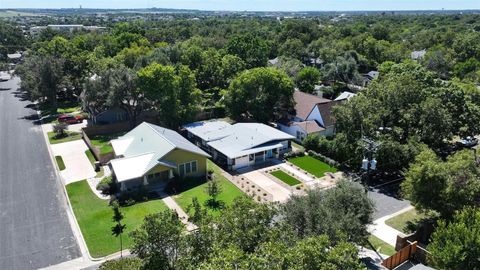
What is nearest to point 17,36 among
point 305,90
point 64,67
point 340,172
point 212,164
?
point 64,67

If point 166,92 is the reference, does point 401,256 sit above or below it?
below

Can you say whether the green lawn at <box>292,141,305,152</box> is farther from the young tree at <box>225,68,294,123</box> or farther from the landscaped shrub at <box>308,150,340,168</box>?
the young tree at <box>225,68,294,123</box>

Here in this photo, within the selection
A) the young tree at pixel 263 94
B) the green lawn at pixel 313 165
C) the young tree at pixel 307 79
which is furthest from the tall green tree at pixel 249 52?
the green lawn at pixel 313 165

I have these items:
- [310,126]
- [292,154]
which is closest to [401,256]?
[292,154]

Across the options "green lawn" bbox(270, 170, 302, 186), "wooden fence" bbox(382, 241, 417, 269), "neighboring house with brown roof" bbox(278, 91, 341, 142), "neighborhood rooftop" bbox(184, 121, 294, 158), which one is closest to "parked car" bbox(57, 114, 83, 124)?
"neighborhood rooftop" bbox(184, 121, 294, 158)

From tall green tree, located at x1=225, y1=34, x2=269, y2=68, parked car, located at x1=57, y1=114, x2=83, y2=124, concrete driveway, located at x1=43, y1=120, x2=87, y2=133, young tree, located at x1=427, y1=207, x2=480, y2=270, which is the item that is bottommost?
concrete driveway, located at x1=43, y1=120, x2=87, y2=133

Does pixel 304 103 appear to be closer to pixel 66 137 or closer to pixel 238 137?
pixel 238 137
